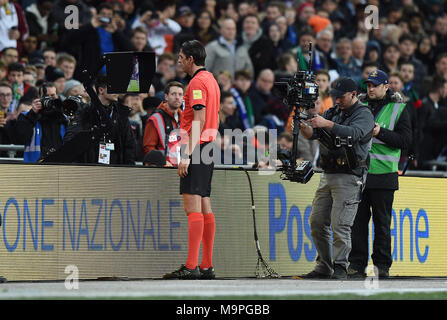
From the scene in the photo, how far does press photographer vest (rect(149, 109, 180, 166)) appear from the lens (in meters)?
12.6

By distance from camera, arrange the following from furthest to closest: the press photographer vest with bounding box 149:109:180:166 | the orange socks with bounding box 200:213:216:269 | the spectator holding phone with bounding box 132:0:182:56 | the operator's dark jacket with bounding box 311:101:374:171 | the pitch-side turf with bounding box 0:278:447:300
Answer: the spectator holding phone with bounding box 132:0:182:56, the press photographer vest with bounding box 149:109:180:166, the operator's dark jacket with bounding box 311:101:374:171, the orange socks with bounding box 200:213:216:269, the pitch-side turf with bounding box 0:278:447:300

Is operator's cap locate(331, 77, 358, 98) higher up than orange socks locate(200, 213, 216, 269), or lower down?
higher up

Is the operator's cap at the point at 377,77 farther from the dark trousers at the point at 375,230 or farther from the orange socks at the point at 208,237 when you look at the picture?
the orange socks at the point at 208,237

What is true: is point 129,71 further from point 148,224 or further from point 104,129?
point 148,224

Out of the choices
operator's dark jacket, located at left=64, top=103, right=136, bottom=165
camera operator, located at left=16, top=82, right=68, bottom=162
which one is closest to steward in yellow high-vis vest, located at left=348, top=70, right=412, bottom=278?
operator's dark jacket, located at left=64, top=103, right=136, bottom=165

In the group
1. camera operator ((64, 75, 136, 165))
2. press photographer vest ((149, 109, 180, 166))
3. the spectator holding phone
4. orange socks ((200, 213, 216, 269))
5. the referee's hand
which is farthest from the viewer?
the spectator holding phone

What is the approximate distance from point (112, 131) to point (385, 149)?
10.9ft

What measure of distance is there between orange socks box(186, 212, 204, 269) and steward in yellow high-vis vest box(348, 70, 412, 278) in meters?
2.29

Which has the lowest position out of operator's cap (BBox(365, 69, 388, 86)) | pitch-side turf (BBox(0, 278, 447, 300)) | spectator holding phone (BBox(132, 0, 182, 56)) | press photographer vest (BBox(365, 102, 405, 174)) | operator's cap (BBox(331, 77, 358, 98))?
pitch-side turf (BBox(0, 278, 447, 300))

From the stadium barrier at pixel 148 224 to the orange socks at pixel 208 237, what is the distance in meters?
0.67

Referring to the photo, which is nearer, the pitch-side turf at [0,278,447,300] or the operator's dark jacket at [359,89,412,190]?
the pitch-side turf at [0,278,447,300]

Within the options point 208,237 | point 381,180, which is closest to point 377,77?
point 381,180

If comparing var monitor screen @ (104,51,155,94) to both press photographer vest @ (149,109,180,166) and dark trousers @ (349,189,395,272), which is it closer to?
press photographer vest @ (149,109,180,166)
